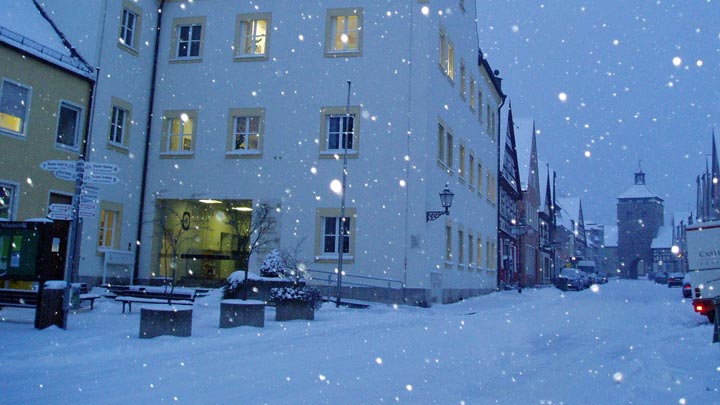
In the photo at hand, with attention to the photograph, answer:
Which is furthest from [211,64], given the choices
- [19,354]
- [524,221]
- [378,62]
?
[524,221]

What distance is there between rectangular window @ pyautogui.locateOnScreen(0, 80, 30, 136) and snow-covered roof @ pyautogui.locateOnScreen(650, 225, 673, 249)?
131 meters

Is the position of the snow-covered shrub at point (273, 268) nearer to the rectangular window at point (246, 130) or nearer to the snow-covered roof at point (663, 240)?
the rectangular window at point (246, 130)

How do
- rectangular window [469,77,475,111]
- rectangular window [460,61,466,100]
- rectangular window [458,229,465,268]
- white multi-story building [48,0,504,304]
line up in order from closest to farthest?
white multi-story building [48,0,504,304]
rectangular window [458,229,465,268]
rectangular window [460,61,466,100]
rectangular window [469,77,475,111]

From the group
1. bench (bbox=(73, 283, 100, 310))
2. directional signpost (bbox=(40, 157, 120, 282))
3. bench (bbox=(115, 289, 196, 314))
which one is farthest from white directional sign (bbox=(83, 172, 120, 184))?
bench (bbox=(115, 289, 196, 314))

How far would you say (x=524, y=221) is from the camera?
53938 millimetres

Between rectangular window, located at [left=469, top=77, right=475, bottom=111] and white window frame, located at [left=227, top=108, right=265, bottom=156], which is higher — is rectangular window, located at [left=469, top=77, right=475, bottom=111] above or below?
above

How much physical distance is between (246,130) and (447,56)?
8.71m

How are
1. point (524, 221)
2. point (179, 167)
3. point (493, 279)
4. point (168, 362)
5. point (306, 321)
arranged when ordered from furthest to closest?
point (524, 221) → point (493, 279) → point (179, 167) → point (306, 321) → point (168, 362)

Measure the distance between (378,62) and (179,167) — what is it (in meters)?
8.74

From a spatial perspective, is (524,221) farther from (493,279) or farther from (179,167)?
(179,167)

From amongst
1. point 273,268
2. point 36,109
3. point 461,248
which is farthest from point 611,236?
point 36,109

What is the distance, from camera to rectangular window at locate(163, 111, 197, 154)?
26375mm

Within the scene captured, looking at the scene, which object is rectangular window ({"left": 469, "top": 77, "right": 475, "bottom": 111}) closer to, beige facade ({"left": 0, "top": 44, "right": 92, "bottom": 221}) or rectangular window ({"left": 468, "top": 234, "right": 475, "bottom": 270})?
rectangular window ({"left": 468, "top": 234, "right": 475, "bottom": 270})

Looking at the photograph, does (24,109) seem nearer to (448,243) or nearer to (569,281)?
(448,243)
